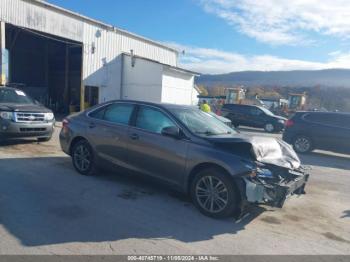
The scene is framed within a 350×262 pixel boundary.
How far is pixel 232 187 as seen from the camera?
473cm

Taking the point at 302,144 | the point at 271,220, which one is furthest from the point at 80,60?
the point at 271,220

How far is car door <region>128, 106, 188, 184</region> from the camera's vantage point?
17.3 ft

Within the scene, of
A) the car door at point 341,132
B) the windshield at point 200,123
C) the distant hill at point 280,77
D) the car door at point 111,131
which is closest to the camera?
the windshield at point 200,123

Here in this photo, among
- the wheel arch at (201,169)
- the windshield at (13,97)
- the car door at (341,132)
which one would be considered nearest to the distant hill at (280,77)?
the car door at (341,132)

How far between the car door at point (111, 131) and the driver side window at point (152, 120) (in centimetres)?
25

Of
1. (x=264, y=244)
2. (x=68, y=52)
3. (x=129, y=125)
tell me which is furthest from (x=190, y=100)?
(x=264, y=244)

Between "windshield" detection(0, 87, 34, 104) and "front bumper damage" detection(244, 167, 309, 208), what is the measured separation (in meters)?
8.04

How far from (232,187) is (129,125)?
2238 mm

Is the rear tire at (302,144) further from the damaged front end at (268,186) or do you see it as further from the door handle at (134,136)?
the door handle at (134,136)

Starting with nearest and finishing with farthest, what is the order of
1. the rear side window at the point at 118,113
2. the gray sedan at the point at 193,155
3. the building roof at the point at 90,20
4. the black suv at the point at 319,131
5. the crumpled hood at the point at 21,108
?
the gray sedan at the point at 193,155
the rear side window at the point at 118,113
the crumpled hood at the point at 21,108
the black suv at the point at 319,131
the building roof at the point at 90,20

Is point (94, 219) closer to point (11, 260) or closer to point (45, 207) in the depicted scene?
point (45, 207)

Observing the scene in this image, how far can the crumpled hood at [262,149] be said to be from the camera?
4875 millimetres

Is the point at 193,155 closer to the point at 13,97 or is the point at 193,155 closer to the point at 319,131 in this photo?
the point at 13,97

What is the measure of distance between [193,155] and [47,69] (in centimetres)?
2681
